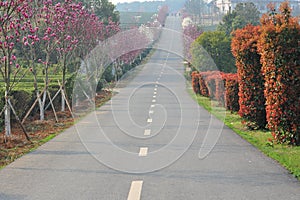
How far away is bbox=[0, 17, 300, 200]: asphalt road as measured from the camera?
7.25 m

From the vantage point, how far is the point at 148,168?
8930 mm

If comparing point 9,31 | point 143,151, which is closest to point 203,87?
point 9,31

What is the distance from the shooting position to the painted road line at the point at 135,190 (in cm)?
695

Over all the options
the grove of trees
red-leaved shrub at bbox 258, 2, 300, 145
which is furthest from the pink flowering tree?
red-leaved shrub at bbox 258, 2, 300, 145

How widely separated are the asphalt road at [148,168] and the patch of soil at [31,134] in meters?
0.49

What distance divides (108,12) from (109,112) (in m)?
42.3

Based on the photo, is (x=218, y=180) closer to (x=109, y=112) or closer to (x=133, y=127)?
(x=133, y=127)

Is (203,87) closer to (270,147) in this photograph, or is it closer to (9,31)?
(9,31)

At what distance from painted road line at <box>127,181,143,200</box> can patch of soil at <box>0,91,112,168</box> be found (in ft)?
12.3

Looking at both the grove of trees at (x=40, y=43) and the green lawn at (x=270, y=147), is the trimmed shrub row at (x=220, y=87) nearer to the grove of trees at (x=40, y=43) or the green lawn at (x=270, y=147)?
the green lawn at (x=270, y=147)

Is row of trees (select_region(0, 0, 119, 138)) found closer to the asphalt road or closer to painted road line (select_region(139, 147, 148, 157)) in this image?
the asphalt road

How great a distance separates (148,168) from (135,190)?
1609 mm

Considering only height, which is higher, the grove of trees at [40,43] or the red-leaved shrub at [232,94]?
the grove of trees at [40,43]

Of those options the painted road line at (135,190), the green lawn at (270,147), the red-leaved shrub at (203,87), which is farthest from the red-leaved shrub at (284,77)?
the red-leaved shrub at (203,87)
